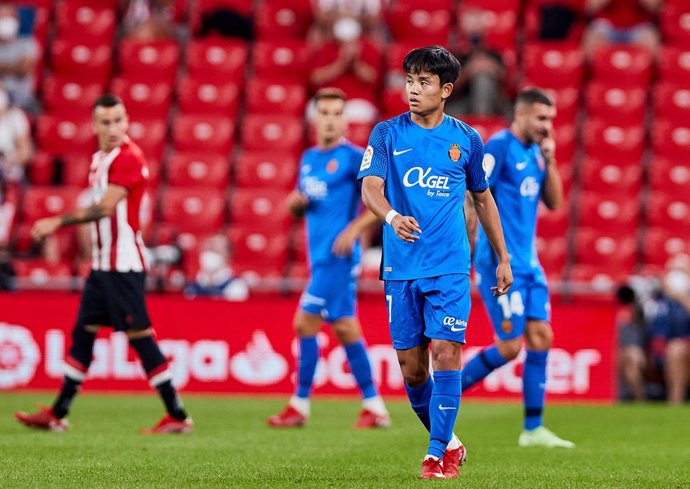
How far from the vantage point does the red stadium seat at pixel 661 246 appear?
15.6 m

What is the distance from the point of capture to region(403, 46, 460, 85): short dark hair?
660 cm

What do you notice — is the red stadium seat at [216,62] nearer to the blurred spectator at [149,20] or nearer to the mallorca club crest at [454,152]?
the blurred spectator at [149,20]

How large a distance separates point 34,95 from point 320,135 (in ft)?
30.7

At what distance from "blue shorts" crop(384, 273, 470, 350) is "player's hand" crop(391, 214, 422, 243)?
17.0 inches

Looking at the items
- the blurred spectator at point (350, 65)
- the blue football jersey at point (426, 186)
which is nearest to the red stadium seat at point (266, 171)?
the blurred spectator at point (350, 65)

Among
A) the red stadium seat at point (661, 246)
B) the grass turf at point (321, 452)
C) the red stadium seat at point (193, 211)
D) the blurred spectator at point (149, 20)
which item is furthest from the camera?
the blurred spectator at point (149, 20)

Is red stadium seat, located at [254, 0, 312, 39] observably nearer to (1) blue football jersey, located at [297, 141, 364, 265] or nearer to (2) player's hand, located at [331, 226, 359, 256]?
(1) blue football jersey, located at [297, 141, 364, 265]

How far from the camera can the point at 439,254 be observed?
21.9 feet

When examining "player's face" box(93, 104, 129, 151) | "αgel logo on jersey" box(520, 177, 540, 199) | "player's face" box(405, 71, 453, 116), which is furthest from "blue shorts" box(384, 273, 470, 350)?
"player's face" box(93, 104, 129, 151)

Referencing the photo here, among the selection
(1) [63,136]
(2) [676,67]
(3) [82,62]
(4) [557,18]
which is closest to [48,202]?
(1) [63,136]

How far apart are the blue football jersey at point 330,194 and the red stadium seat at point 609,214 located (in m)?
6.75

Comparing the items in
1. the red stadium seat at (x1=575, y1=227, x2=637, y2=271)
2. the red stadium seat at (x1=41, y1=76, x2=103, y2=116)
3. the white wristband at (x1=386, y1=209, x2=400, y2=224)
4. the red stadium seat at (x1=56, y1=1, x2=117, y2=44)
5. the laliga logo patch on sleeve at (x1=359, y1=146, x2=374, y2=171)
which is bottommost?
the red stadium seat at (x1=575, y1=227, x2=637, y2=271)

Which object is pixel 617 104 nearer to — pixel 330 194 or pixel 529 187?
pixel 330 194

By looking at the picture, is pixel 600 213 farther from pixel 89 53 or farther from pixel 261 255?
pixel 89 53
